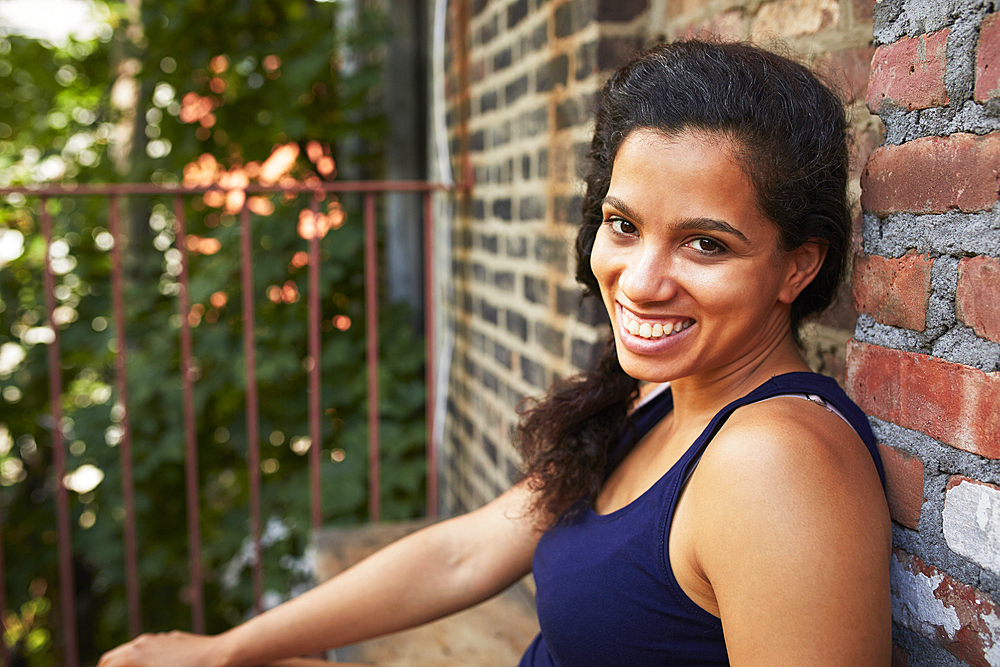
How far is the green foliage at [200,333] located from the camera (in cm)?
297

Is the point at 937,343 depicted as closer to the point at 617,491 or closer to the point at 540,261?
the point at 617,491

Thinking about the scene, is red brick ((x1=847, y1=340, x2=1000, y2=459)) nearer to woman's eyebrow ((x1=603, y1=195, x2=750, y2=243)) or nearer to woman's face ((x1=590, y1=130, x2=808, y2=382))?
woman's face ((x1=590, y1=130, x2=808, y2=382))

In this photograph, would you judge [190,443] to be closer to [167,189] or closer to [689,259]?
[167,189]

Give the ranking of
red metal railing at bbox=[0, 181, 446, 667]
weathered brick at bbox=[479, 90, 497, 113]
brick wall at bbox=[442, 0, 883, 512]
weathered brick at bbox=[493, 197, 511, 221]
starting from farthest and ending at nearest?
red metal railing at bbox=[0, 181, 446, 667] < weathered brick at bbox=[479, 90, 497, 113] < weathered brick at bbox=[493, 197, 511, 221] < brick wall at bbox=[442, 0, 883, 512]

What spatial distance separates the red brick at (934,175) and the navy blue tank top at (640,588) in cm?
23

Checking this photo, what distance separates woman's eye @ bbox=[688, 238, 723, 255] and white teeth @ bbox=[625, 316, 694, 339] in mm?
86

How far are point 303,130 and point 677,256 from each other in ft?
8.31

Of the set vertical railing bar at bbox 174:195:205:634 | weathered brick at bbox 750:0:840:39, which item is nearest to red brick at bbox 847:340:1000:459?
weathered brick at bbox 750:0:840:39

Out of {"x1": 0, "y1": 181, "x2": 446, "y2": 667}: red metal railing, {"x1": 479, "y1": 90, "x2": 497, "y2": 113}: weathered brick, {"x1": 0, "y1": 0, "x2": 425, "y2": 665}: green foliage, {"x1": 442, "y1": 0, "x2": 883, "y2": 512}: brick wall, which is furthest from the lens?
{"x1": 0, "y1": 0, "x2": 425, "y2": 665}: green foliage

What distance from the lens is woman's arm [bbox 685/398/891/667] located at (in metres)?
0.74

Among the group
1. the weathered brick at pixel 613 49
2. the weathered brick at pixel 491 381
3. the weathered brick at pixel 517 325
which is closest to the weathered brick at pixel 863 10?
the weathered brick at pixel 613 49

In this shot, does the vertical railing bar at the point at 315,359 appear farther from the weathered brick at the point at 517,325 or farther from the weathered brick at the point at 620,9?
the weathered brick at the point at 620,9

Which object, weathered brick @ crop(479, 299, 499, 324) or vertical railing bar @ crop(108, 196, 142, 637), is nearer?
weathered brick @ crop(479, 299, 499, 324)

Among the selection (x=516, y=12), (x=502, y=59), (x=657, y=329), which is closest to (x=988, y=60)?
(x=657, y=329)
